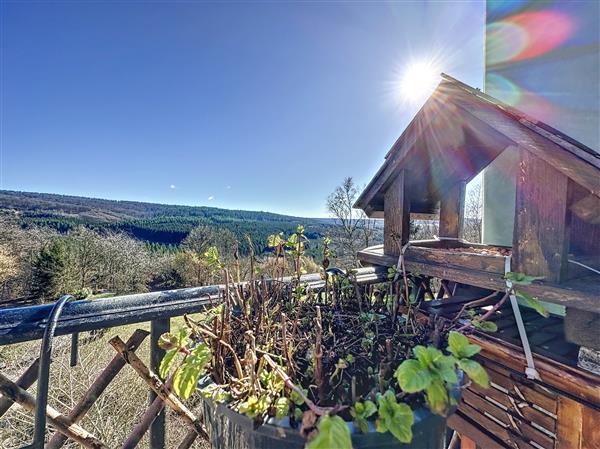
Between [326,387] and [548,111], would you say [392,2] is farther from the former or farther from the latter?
[326,387]

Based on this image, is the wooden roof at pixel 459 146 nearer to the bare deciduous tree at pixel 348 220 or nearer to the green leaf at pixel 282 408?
the green leaf at pixel 282 408

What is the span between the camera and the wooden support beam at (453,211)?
5.80ft

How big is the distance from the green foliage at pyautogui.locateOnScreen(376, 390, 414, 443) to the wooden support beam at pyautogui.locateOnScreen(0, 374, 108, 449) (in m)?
0.98

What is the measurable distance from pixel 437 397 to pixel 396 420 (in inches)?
3.0

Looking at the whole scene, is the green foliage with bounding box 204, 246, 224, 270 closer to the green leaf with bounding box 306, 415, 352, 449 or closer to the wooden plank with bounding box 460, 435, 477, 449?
the green leaf with bounding box 306, 415, 352, 449

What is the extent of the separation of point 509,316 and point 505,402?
16.5 inches

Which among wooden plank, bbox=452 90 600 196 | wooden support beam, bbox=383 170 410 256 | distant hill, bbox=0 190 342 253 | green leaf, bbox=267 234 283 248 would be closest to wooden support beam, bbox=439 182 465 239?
wooden support beam, bbox=383 170 410 256

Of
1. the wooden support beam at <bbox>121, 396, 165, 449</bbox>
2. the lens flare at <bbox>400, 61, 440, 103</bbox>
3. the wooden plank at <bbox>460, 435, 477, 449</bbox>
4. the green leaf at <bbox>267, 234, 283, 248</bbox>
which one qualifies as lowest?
the wooden plank at <bbox>460, 435, 477, 449</bbox>

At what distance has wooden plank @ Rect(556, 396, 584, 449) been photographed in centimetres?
77

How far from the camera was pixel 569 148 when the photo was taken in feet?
2.66

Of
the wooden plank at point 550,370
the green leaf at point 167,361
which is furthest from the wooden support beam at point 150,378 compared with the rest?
the wooden plank at point 550,370

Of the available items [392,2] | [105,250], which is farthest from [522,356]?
[105,250]

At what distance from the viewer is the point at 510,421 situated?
3.11ft

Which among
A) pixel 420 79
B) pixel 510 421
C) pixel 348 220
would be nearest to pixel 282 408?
pixel 510 421
